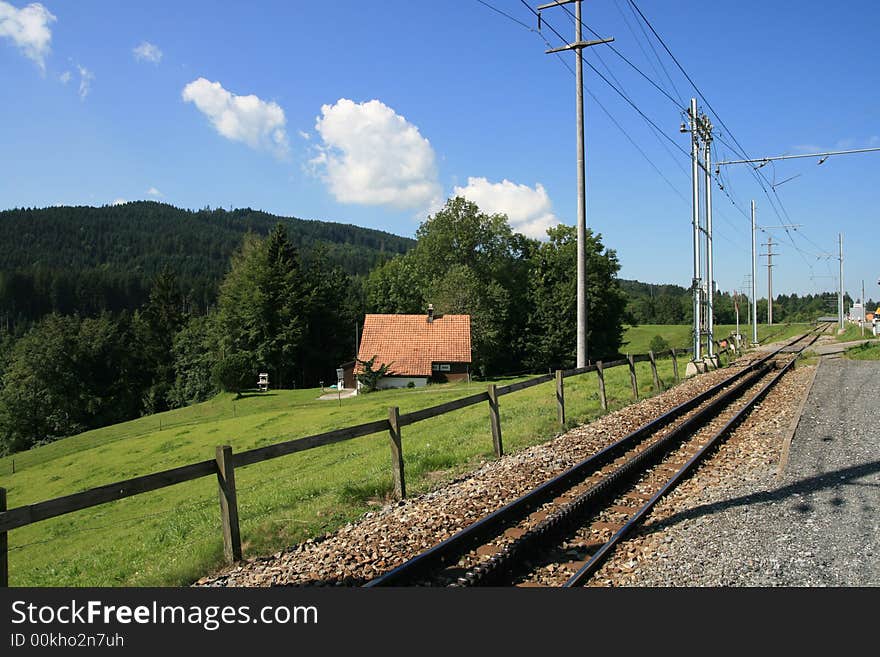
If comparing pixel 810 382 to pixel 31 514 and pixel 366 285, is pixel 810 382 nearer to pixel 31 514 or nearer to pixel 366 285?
pixel 31 514

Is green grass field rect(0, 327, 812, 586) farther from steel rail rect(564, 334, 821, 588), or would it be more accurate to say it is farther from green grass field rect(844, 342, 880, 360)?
green grass field rect(844, 342, 880, 360)

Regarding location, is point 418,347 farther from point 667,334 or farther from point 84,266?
point 84,266

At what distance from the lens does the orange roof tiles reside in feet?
189

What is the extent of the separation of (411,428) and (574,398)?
5.08 meters

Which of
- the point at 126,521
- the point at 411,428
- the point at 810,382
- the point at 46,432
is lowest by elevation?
the point at 46,432

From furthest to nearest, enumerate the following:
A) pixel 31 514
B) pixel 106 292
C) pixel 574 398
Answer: pixel 106 292
pixel 574 398
pixel 31 514

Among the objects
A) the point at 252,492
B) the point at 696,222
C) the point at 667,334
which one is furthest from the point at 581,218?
the point at 667,334

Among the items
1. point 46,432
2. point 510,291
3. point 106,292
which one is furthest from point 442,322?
point 106,292

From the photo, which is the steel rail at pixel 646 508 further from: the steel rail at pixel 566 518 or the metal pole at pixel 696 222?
the metal pole at pixel 696 222

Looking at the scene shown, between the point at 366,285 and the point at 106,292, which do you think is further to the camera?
the point at 106,292

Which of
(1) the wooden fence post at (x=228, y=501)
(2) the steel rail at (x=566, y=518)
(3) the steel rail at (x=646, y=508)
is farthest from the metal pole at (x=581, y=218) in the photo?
(1) the wooden fence post at (x=228, y=501)

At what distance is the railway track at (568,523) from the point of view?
5781 millimetres

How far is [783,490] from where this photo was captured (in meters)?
8.24

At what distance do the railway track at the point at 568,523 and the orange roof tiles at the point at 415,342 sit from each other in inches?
1814
